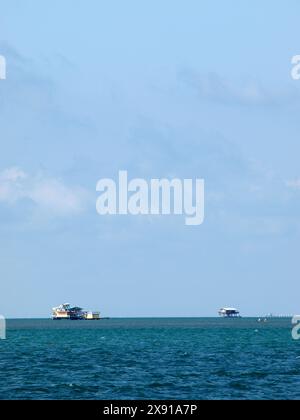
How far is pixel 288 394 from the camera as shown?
77.6m
